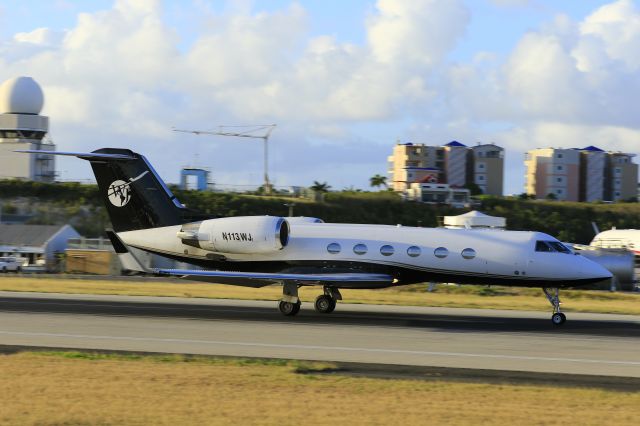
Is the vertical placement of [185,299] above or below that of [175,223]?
below

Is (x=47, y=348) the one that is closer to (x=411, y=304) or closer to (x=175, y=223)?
(x=175, y=223)

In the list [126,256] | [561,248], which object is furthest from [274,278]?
[561,248]

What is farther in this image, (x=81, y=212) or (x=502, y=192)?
(x=502, y=192)

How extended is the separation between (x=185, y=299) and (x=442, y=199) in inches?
3011

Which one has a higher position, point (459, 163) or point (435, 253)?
point (459, 163)

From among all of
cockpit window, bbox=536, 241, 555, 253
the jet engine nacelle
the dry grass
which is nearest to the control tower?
the jet engine nacelle

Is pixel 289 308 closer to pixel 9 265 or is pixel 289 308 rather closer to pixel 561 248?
pixel 561 248

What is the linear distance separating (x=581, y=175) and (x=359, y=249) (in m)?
118

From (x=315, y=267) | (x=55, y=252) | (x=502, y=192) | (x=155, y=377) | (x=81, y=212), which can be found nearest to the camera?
(x=155, y=377)

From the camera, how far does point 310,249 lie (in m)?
25.7

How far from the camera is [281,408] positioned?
1180 cm

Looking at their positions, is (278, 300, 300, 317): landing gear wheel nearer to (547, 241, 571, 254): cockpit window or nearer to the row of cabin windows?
the row of cabin windows

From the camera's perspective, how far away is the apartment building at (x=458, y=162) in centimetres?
13288

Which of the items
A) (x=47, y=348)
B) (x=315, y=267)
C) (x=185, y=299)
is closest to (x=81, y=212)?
(x=185, y=299)
